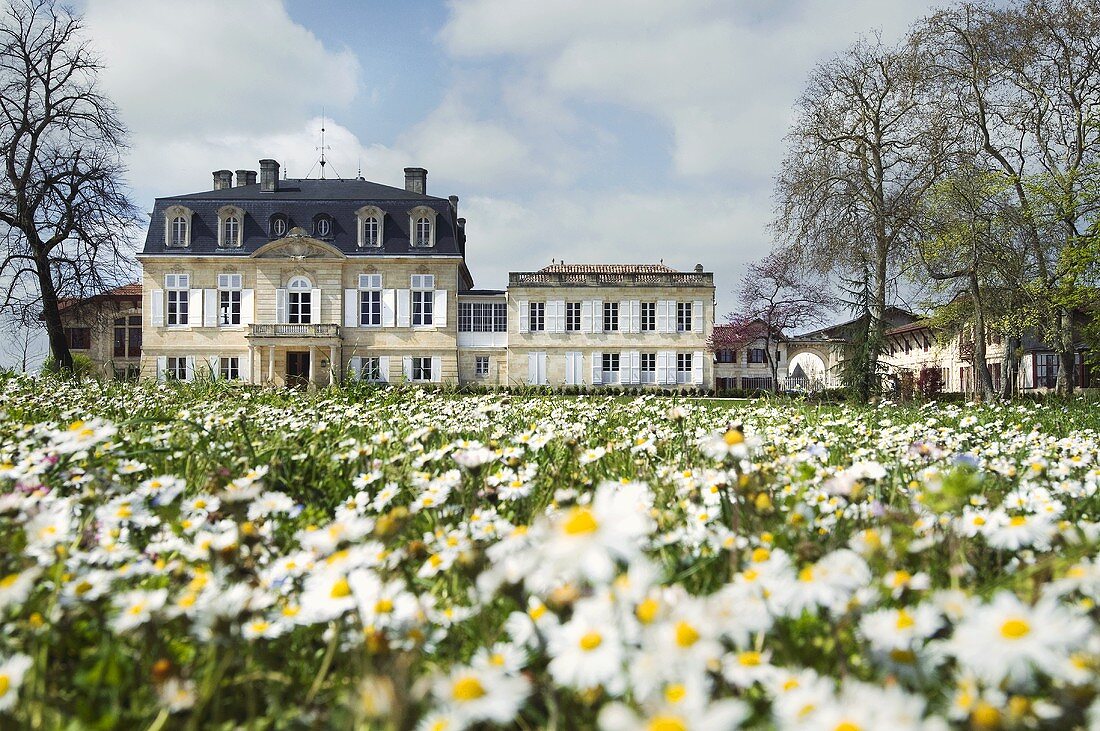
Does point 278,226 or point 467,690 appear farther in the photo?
point 278,226

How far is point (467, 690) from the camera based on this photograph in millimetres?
900

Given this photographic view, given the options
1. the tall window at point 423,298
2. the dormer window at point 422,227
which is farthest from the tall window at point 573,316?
the dormer window at point 422,227

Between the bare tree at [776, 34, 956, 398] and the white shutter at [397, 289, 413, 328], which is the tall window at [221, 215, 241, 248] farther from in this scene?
the bare tree at [776, 34, 956, 398]

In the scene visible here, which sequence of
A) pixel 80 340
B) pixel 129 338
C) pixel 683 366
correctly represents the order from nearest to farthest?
pixel 683 366
pixel 129 338
pixel 80 340

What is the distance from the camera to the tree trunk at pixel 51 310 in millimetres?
22469

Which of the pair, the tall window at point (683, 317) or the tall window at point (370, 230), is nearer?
the tall window at point (370, 230)

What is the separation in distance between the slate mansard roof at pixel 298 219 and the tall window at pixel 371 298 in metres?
1.28

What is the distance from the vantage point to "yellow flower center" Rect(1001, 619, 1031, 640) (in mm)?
886

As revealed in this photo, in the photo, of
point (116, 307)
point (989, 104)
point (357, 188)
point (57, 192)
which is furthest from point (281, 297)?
point (989, 104)

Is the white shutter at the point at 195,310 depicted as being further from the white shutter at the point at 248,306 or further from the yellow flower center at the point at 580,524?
the yellow flower center at the point at 580,524

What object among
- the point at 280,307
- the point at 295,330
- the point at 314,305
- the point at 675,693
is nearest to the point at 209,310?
the point at 280,307

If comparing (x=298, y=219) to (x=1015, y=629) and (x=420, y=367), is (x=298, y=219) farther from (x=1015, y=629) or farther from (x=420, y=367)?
(x=1015, y=629)

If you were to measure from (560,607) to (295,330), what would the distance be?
121 ft

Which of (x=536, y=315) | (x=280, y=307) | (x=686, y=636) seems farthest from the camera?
(x=536, y=315)
